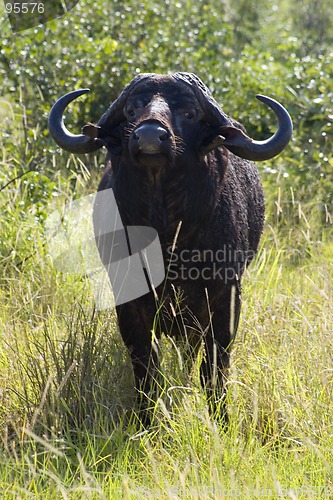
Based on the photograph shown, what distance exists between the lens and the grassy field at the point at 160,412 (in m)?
3.41

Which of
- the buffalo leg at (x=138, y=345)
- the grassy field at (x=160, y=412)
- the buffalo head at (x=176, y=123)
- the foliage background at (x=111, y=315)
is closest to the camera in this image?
the grassy field at (x=160, y=412)

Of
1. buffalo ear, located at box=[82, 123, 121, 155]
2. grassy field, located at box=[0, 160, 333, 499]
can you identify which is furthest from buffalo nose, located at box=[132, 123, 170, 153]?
grassy field, located at box=[0, 160, 333, 499]

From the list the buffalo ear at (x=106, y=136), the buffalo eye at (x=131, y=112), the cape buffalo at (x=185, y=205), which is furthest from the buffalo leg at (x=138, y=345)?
the buffalo eye at (x=131, y=112)

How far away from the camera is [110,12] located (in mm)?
9141

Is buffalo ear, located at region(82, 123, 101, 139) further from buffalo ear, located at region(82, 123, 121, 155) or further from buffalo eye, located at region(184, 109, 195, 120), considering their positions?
buffalo eye, located at region(184, 109, 195, 120)

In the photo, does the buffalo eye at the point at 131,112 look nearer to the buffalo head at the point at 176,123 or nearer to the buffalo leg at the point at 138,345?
the buffalo head at the point at 176,123

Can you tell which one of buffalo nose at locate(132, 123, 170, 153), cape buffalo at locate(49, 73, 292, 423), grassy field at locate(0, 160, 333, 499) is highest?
buffalo nose at locate(132, 123, 170, 153)

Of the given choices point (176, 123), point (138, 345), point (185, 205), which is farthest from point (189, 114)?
point (138, 345)

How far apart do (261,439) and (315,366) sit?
428 millimetres

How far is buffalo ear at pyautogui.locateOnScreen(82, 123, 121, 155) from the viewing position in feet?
14.1

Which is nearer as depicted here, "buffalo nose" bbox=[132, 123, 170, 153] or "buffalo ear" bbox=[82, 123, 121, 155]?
"buffalo nose" bbox=[132, 123, 170, 153]

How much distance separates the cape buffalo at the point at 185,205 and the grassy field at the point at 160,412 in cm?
17

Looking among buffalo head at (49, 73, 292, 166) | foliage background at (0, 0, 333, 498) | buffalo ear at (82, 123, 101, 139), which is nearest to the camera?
foliage background at (0, 0, 333, 498)

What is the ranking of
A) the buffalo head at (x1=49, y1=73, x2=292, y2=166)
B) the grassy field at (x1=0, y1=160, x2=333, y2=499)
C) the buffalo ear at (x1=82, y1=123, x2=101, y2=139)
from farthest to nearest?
1. the buffalo ear at (x1=82, y1=123, x2=101, y2=139)
2. the buffalo head at (x1=49, y1=73, x2=292, y2=166)
3. the grassy field at (x1=0, y1=160, x2=333, y2=499)
